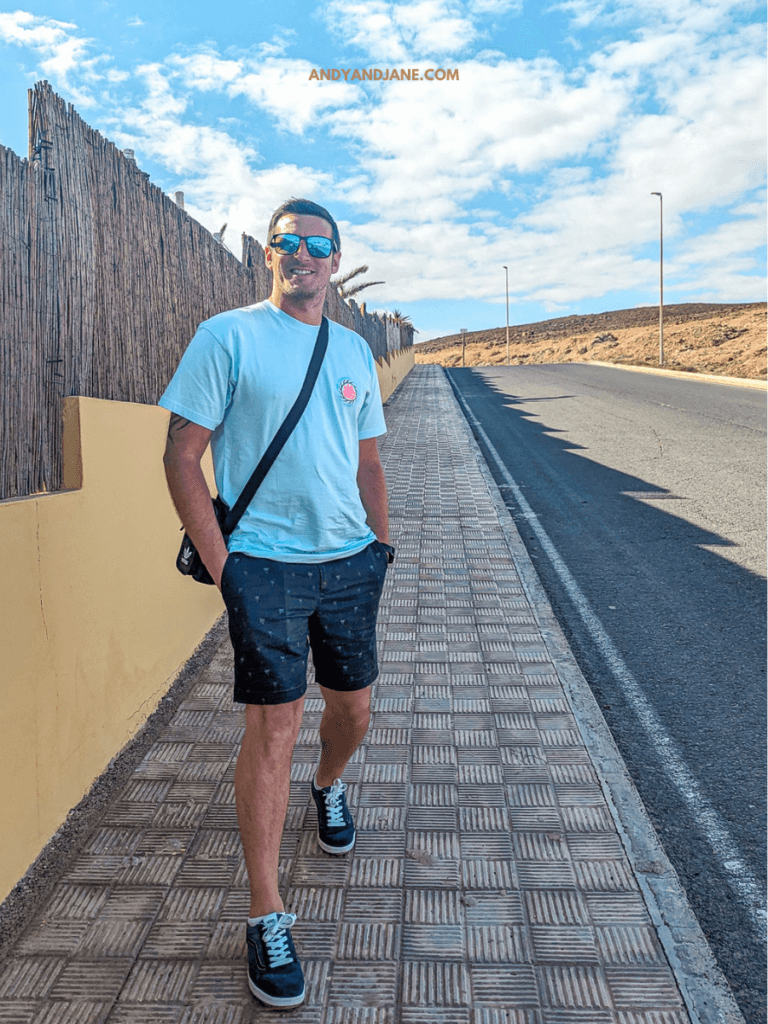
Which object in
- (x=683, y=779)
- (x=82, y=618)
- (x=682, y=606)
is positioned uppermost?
(x=82, y=618)

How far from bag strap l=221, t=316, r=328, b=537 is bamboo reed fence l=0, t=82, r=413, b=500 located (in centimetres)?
97

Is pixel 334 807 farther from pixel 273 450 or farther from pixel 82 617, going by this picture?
pixel 273 450

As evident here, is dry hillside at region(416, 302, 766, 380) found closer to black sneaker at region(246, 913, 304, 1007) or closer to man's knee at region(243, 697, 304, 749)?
man's knee at region(243, 697, 304, 749)

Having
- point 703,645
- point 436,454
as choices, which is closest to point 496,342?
point 436,454

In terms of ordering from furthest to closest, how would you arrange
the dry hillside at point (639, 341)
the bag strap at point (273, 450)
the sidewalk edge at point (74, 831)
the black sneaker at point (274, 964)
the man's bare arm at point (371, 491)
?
the dry hillside at point (639, 341) < the man's bare arm at point (371, 491) < the sidewalk edge at point (74, 831) < the bag strap at point (273, 450) < the black sneaker at point (274, 964)

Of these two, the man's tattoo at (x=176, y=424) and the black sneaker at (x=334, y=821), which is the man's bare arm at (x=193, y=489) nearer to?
the man's tattoo at (x=176, y=424)

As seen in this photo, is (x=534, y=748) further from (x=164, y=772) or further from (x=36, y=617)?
(x=36, y=617)

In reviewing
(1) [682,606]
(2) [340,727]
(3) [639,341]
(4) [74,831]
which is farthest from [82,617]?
(3) [639,341]

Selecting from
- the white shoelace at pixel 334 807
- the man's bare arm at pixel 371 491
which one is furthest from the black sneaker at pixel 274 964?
the man's bare arm at pixel 371 491

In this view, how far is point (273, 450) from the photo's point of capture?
7.14ft

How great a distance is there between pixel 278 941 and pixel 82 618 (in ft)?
4.69

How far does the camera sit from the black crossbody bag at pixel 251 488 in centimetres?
218

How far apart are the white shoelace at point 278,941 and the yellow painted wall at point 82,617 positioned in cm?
89

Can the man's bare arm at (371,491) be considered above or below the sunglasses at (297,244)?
below
